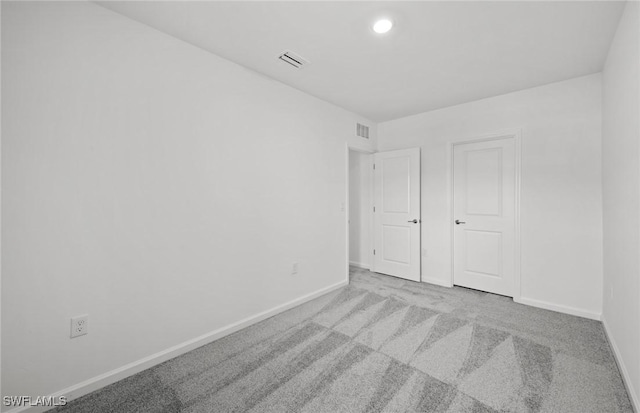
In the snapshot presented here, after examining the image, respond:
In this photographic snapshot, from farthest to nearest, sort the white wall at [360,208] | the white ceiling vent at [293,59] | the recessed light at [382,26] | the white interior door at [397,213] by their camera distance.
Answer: the white wall at [360,208]
the white interior door at [397,213]
the white ceiling vent at [293,59]
the recessed light at [382,26]

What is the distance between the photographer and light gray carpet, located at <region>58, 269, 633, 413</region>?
5.16ft

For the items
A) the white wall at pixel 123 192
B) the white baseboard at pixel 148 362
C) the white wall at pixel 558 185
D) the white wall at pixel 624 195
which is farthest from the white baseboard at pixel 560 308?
the white wall at pixel 123 192

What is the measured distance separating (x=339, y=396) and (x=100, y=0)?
9.54 ft

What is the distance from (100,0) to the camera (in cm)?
166

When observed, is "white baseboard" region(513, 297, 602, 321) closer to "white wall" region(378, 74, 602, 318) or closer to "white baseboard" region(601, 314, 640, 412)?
"white wall" region(378, 74, 602, 318)

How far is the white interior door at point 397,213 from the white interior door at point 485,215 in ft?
1.70

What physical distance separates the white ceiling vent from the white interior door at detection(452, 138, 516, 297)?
2412 mm

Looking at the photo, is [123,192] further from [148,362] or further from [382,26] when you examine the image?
[382,26]

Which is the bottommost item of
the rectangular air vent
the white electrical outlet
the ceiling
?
the white electrical outlet

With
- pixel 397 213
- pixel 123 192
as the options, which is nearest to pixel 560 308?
pixel 397 213

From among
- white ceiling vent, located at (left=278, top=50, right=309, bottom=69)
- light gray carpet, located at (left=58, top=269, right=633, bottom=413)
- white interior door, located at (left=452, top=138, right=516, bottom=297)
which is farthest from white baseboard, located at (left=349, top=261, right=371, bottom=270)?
white ceiling vent, located at (left=278, top=50, right=309, bottom=69)

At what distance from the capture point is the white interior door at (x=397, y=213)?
3.88 metres

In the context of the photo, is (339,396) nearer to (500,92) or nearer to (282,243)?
(282,243)

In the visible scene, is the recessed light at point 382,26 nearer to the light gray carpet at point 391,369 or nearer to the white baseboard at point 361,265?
the light gray carpet at point 391,369
